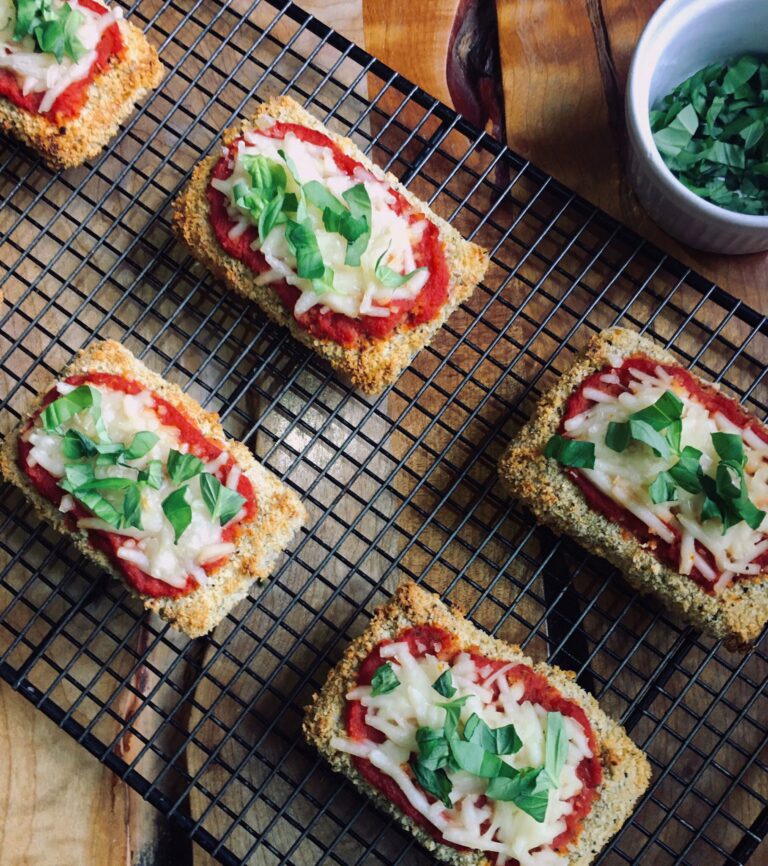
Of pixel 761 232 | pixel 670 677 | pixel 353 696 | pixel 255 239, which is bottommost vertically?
pixel 353 696

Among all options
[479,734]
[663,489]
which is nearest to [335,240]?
[663,489]

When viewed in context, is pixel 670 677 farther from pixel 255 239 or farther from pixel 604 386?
pixel 255 239

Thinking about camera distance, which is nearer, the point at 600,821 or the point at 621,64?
the point at 600,821

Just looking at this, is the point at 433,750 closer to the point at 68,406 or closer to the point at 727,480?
the point at 727,480

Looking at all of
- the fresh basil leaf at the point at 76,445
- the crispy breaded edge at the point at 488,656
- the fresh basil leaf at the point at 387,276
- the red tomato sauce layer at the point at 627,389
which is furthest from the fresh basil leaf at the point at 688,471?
the fresh basil leaf at the point at 76,445

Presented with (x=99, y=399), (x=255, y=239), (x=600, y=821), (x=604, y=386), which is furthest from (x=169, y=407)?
(x=600, y=821)

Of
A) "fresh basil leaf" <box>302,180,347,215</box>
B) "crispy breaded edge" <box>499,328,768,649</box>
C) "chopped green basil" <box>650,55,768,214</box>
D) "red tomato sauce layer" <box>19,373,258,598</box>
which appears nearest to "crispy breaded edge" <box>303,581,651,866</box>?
"crispy breaded edge" <box>499,328,768,649</box>
